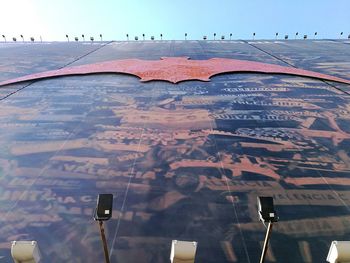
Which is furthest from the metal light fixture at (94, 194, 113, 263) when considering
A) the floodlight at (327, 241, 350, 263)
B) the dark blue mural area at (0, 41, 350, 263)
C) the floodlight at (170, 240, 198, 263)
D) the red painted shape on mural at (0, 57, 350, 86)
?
the red painted shape on mural at (0, 57, 350, 86)

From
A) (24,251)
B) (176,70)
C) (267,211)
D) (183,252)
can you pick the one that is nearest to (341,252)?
(267,211)

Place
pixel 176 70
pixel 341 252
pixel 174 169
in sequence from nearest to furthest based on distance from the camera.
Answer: pixel 341 252 → pixel 174 169 → pixel 176 70

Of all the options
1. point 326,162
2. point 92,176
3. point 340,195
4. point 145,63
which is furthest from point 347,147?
point 145,63

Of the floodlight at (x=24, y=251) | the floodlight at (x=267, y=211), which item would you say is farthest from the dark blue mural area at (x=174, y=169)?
the floodlight at (x=267, y=211)

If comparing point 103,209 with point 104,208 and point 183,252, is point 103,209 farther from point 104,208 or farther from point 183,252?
point 183,252

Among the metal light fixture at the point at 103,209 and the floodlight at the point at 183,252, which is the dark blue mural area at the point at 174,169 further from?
the metal light fixture at the point at 103,209

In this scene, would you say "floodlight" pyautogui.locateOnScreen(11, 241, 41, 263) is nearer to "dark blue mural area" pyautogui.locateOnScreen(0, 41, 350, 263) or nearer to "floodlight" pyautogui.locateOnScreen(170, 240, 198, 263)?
"dark blue mural area" pyautogui.locateOnScreen(0, 41, 350, 263)

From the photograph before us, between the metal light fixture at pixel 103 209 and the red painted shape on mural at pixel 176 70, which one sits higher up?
the metal light fixture at pixel 103 209
